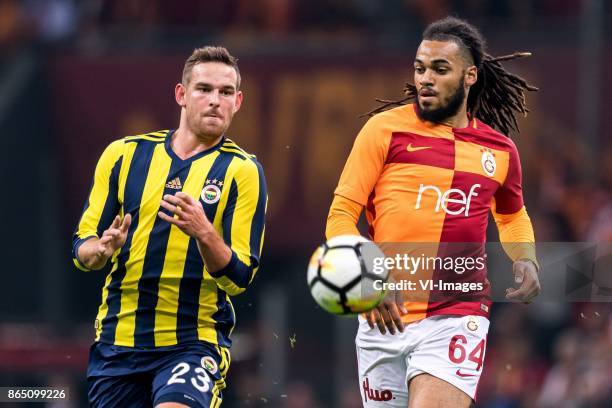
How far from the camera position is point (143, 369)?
6918 mm

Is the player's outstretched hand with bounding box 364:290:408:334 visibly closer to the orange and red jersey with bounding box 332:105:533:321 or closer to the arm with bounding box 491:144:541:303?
the orange and red jersey with bounding box 332:105:533:321

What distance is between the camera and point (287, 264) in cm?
1772

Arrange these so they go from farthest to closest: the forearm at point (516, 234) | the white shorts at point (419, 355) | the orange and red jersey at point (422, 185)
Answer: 1. the forearm at point (516, 234)
2. the orange and red jersey at point (422, 185)
3. the white shorts at point (419, 355)

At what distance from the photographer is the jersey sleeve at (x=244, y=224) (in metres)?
6.81

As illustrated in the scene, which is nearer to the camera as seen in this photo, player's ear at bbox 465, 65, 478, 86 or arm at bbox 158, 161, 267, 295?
arm at bbox 158, 161, 267, 295

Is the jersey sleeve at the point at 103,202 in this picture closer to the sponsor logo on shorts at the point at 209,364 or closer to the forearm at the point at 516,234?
the sponsor logo on shorts at the point at 209,364

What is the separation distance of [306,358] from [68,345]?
294cm

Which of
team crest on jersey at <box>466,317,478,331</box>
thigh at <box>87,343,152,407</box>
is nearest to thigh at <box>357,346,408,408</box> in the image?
team crest on jersey at <box>466,317,478,331</box>

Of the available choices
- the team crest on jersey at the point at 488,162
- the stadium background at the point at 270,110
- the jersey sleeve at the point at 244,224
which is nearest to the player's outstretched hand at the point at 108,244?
the jersey sleeve at the point at 244,224

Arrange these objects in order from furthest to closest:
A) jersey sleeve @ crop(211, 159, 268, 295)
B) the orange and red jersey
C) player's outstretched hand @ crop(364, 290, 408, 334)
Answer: the orange and red jersey
player's outstretched hand @ crop(364, 290, 408, 334)
jersey sleeve @ crop(211, 159, 268, 295)

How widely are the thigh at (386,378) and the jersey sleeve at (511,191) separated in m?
1.10

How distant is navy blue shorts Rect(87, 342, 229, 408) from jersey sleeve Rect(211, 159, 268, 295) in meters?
0.37

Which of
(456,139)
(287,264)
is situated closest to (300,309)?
(287,264)

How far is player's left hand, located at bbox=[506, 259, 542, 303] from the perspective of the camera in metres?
7.32
